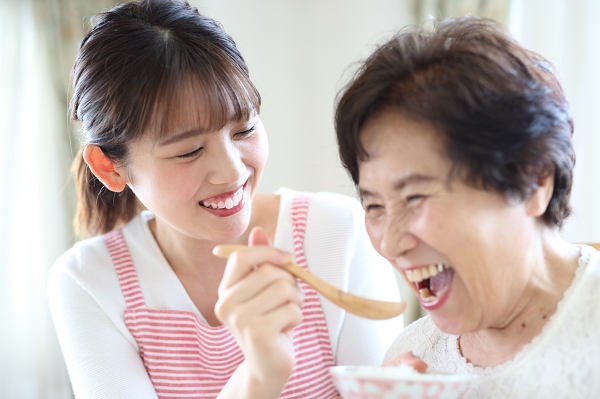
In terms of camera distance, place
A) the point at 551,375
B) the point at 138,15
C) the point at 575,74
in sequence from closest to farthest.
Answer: the point at 551,375
the point at 138,15
the point at 575,74

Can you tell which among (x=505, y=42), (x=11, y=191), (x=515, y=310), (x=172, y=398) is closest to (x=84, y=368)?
(x=172, y=398)

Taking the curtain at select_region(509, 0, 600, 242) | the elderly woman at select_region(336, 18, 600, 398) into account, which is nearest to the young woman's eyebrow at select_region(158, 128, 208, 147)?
the elderly woman at select_region(336, 18, 600, 398)

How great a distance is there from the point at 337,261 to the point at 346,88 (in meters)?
0.61

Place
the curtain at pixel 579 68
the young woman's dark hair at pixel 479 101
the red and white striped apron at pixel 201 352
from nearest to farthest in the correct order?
1. the young woman's dark hair at pixel 479 101
2. the red and white striped apron at pixel 201 352
3. the curtain at pixel 579 68

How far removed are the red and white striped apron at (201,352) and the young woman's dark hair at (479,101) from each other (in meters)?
0.65

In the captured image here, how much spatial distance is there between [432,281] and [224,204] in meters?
0.54

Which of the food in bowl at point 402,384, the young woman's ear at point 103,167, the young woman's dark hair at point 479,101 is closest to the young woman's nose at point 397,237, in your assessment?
the young woman's dark hair at point 479,101

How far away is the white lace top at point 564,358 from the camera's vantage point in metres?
0.89

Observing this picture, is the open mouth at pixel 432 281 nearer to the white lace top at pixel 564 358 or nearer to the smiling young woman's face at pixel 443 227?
the smiling young woman's face at pixel 443 227

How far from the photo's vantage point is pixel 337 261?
4.90 feet

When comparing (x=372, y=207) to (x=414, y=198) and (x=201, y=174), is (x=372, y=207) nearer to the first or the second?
(x=414, y=198)

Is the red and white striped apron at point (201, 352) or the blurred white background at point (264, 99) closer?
the red and white striped apron at point (201, 352)

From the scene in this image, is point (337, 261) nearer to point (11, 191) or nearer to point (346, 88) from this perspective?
point (346, 88)

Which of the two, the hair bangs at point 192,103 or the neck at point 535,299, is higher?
the hair bangs at point 192,103
